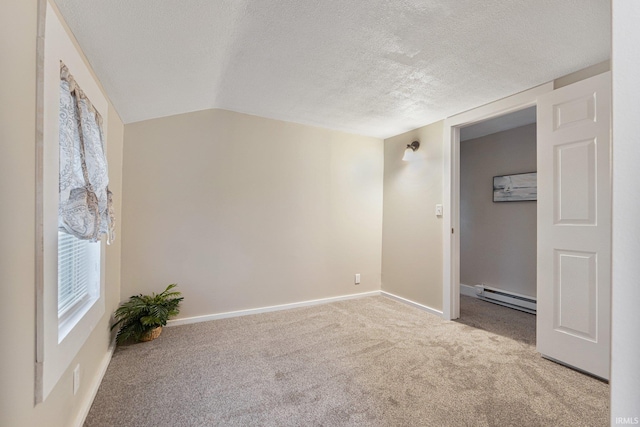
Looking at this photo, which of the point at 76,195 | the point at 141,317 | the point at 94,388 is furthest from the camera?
the point at 141,317

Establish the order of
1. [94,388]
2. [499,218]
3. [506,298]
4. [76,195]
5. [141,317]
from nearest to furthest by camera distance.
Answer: [76,195], [94,388], [141,317], [506,298], [499,218]

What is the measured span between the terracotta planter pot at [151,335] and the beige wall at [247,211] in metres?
0.32

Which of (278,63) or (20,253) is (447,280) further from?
(20,253)

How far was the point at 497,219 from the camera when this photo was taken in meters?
3.83

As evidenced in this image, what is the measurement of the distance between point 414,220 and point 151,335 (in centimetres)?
288

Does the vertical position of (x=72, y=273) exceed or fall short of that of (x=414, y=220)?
it falls short

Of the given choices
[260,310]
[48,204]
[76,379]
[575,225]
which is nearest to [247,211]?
[260,310]

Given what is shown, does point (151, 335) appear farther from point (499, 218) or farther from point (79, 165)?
point (499, 218)

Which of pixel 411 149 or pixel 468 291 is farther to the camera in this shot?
pixel 468 291

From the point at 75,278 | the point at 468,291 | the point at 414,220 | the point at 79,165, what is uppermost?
the point at 79,165

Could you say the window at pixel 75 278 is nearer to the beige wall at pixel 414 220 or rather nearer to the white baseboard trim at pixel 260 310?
the white baseboard trim at pixel 260 310

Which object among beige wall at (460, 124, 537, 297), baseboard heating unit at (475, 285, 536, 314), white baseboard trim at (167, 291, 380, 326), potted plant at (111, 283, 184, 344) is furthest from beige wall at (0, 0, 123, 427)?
beige wall at (460, 124, 537, 297)

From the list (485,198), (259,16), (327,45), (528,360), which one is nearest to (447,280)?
(528,360)

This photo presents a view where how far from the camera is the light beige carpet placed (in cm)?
153
